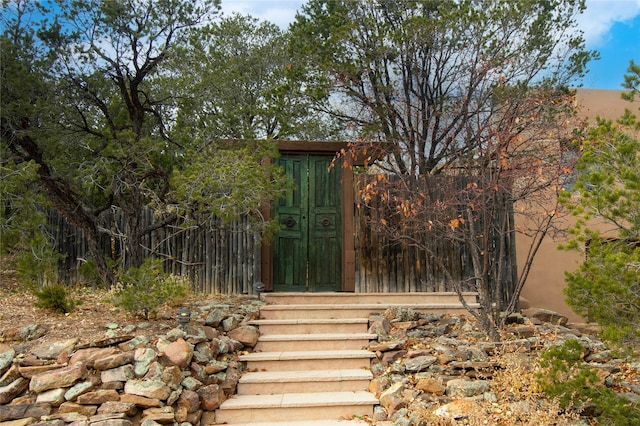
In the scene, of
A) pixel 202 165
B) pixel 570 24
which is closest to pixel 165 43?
pixel 202 165

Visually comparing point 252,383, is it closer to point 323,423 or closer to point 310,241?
point 323,423

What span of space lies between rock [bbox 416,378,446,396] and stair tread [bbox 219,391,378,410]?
457 mm

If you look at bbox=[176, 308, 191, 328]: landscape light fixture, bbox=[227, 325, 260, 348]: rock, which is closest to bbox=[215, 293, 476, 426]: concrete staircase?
bbox=[227, 325, 260, 348]: rock

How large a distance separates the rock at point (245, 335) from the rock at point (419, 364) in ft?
5.68

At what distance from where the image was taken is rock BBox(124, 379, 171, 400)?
14.6 ft

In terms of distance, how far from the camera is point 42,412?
14.2 feet

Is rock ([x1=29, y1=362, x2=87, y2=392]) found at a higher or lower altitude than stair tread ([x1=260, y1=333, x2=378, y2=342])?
lower

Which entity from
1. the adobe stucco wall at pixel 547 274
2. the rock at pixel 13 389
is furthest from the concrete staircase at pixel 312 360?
the adobe stucco wall at pixel 547 274

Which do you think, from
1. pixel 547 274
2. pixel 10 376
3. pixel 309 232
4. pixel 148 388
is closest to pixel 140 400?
pixel 148 388

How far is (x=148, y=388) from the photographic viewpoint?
448 cm

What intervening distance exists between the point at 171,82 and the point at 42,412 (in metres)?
5.01

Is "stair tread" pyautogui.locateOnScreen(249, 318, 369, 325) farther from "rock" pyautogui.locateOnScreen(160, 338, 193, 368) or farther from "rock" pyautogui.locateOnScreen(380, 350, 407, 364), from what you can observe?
"rock" pyautogui.locateOnScreen(160, 338, 193, 368)

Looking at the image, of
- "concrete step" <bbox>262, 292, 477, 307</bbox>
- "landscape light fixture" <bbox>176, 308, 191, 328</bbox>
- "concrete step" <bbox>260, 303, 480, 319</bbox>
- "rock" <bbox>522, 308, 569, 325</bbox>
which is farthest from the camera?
"rock" <bbox>522, 308, 569, 325</bbox>

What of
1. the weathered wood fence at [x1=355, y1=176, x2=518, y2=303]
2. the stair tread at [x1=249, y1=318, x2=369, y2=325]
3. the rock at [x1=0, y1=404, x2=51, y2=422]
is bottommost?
the rock at [x1=0, y1=404, x2=51, y2=422]
